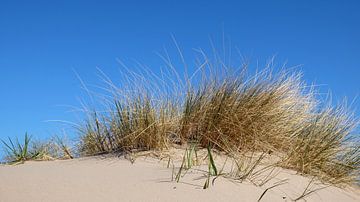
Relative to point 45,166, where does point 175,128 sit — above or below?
above

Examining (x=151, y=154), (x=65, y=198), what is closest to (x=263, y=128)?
(x=151, y=154)

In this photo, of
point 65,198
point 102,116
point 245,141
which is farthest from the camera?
point 102,116

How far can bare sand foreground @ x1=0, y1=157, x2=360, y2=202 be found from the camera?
2.70m

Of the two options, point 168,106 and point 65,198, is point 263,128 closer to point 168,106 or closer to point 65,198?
point 168,106

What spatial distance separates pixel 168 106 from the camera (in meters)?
4.64

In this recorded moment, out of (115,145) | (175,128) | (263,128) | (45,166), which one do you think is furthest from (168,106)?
(45,166)

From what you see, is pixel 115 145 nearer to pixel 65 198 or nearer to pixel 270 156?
pixel 270 156

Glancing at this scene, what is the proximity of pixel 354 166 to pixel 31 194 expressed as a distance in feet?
11.7

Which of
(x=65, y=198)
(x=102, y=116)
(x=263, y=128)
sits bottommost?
(x=65, y=198)

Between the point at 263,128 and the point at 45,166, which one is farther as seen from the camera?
the point at 263,128

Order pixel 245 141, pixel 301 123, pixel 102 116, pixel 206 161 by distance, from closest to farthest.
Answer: pixel 206 161 → pixel 245 141 → pixel 102 116 → pixel 301 123

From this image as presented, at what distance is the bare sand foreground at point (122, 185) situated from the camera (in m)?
2.70

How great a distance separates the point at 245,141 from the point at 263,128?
0.85ft

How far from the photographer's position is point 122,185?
9.57ft
